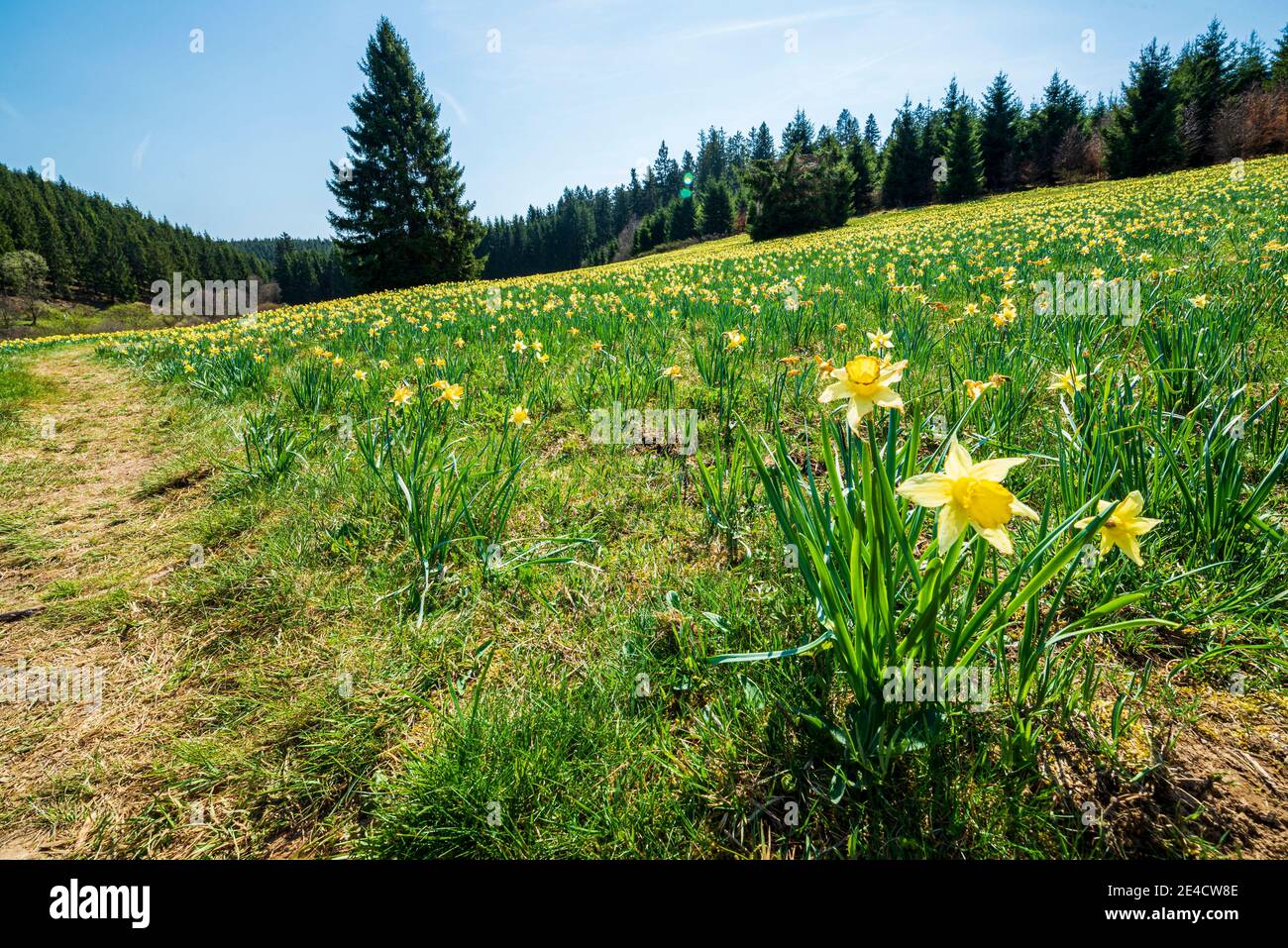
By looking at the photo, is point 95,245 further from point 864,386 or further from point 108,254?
point 864,386

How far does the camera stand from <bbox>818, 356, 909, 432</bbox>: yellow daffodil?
3.63ft

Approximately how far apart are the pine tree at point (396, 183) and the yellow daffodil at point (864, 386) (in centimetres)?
3543

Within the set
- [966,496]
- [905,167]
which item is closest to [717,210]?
[905,167]

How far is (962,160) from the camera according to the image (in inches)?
1481

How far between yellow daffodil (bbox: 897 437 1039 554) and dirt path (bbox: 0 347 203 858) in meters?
2.03

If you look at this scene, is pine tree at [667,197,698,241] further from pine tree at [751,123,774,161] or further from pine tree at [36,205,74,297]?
pine tree at [36,205,74,297]

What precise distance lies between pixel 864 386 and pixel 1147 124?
49.2m

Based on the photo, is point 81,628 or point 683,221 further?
point 683,221

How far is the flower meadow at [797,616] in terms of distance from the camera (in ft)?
3.62

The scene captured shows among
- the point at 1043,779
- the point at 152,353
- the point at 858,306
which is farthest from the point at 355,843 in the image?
the point at 152,353

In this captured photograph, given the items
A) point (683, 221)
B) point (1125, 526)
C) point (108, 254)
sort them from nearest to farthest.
Result: point (1125, 526), point (683, 221), point (108, 254)

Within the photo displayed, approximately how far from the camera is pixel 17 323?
51.6 m

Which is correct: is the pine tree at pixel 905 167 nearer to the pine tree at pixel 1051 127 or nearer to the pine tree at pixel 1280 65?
the pine tree at pixel 1051 127
